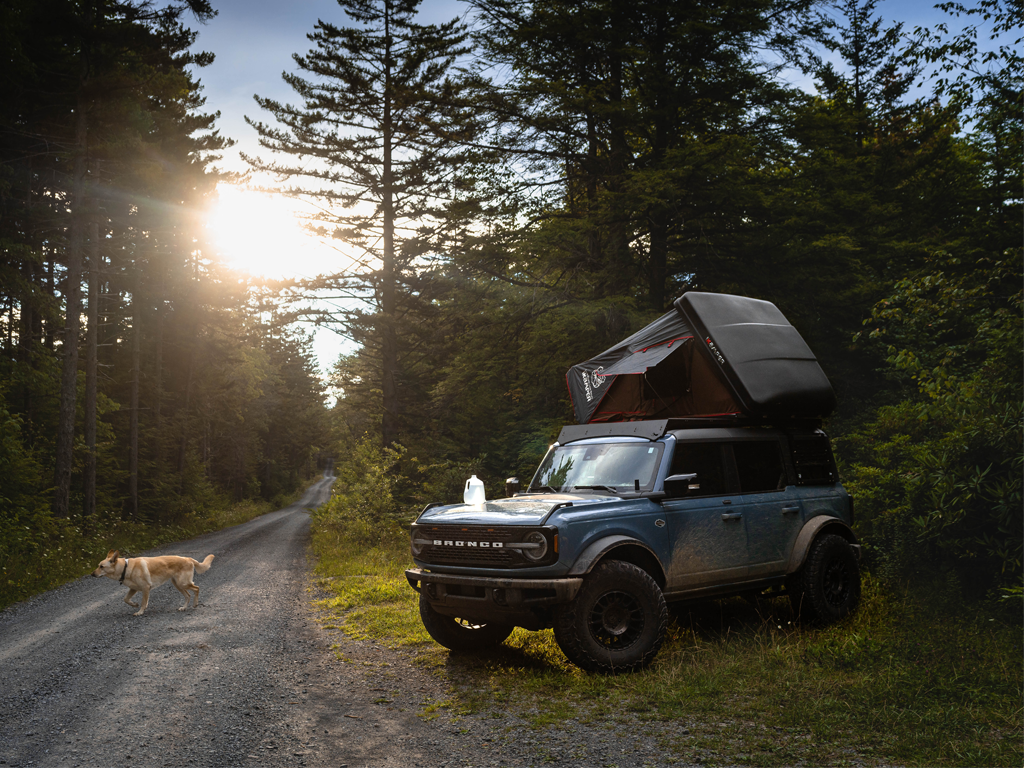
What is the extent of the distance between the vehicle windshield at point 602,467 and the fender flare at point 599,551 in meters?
0.64

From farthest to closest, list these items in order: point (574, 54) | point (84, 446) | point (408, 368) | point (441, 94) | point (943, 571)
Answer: point (408, 368) → point (441, 94) → point (84, 446) → point (574, 54) → point (943, 571)

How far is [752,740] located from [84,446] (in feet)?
73.3

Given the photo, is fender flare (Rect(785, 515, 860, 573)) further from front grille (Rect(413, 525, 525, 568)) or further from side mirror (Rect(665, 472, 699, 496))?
front grille (Rect(413, 525, 525, 568))

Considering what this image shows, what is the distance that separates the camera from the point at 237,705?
5.47 m

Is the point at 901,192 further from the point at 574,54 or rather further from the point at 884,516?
the point at 884,516

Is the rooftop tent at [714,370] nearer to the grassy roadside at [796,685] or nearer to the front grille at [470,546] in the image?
the grassy roadside at [796,685]

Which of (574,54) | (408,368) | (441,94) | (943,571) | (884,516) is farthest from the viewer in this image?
(408,368)

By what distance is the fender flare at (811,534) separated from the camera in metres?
7.34

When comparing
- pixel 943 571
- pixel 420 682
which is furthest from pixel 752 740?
pixel 943 571

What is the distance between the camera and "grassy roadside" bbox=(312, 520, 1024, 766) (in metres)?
4.46

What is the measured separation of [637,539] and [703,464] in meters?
1.31

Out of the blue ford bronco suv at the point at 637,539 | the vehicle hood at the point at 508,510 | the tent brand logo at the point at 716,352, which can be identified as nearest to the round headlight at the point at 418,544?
the blue ford bronco suv at the point at 637,539

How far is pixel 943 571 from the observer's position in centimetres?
816

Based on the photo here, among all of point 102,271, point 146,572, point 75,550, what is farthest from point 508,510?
point 102,271
